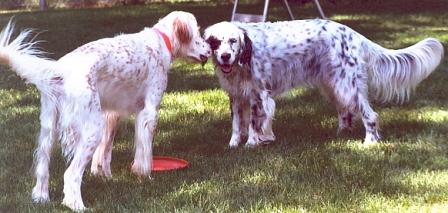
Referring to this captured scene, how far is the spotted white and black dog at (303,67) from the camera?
19.3 feet

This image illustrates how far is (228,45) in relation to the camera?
5.75m

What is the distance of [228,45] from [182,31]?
0.59 metres

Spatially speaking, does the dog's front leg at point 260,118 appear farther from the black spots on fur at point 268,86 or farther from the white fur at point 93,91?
the white fur at point 93,91

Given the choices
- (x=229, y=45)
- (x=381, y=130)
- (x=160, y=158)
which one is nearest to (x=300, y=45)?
(x=229, y=45)

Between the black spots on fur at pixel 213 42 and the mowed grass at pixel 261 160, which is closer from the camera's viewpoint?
the mowed grass at pixel 261 160

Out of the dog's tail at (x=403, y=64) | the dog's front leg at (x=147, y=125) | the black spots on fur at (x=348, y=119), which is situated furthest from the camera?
the black spots on fur at (x=348, y=119)

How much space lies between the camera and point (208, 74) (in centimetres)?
901

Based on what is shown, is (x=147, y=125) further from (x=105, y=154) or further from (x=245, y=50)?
(x=245, y=50)

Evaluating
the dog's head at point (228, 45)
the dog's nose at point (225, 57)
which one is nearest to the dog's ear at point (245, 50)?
the dog's head at point (228, 45)

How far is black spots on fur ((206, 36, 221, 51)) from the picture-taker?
5.82 metres

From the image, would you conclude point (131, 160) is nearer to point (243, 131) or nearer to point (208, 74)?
point (243, 131)

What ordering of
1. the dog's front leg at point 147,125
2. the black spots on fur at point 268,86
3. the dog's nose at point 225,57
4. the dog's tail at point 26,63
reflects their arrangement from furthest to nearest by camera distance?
the black spots on fur at point 268,86
the dog's nose at point 225,57
the dog's front leg at point 147,125
the dog's tail at point 26,63

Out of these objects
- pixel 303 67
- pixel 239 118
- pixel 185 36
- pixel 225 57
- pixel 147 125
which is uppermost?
pixel 185 36

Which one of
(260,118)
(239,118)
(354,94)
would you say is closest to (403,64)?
(354,94)
